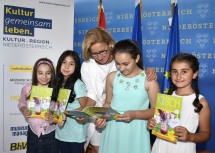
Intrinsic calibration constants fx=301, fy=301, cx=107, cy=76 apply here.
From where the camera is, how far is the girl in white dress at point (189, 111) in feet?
7.54

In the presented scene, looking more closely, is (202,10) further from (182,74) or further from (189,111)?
(189,111)

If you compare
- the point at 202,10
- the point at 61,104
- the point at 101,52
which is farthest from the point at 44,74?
the point at 202,10

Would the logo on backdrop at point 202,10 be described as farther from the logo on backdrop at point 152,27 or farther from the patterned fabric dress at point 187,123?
the patterned fabric dress at point 187,123

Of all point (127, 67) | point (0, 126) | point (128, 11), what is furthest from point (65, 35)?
point (127, 67)

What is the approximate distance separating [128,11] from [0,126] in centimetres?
275

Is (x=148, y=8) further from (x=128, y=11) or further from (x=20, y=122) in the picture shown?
(x=20, y=122)

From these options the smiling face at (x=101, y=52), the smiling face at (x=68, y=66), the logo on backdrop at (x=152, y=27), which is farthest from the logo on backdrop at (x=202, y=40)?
the smiling face at (x=68, y=66)

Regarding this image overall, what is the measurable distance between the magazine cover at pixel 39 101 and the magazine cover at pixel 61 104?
0.10m

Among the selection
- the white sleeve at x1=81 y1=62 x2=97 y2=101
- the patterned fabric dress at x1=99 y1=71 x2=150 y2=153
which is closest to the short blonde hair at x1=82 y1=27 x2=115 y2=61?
the white sleeve at x1=81 y1=62 x2=97 y2=101

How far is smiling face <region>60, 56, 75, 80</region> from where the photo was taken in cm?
303

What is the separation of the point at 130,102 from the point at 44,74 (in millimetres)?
1093

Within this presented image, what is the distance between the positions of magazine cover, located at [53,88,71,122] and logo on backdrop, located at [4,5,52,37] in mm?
1751

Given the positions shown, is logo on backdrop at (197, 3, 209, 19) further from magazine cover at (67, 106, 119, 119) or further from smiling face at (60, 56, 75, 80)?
magazine cover at (67, 106, 119, 119)

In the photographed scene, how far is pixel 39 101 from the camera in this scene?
3.01 metres
